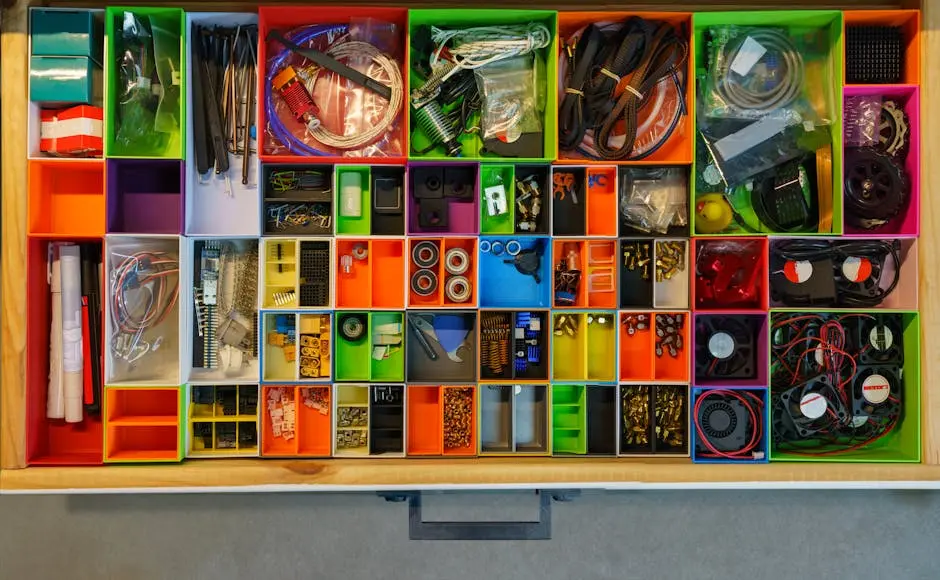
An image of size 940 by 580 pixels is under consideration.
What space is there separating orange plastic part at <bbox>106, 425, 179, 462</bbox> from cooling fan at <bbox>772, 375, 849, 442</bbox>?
7.25 feet

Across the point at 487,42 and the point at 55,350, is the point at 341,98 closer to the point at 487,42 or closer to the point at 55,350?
the point at 487,42

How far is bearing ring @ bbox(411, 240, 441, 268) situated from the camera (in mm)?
2164

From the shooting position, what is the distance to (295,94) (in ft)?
7.02

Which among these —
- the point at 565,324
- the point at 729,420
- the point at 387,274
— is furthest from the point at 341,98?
the point at 729,420

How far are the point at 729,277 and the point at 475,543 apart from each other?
1.43 metres

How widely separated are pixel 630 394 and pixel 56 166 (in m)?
2.28

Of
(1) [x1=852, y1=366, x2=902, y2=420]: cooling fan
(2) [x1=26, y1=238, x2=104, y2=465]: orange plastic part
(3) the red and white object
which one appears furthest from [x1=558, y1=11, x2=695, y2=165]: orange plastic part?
(2) [x1=26, y1=238, x2=104, y2=465]: orange plastic part

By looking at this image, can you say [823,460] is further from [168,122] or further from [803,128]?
[168,122]

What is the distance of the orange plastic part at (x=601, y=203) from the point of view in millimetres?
2125

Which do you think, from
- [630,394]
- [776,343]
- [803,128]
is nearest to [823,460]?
[776,343]

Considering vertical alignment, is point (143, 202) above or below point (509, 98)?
below

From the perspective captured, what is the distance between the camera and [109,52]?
2006 mm

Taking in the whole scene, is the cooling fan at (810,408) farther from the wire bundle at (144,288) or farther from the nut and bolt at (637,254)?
the wire bundle at (144,288)

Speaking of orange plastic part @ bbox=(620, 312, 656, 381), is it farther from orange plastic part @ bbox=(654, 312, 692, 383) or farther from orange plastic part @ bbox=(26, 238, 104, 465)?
orange plastic part @ bbox=(26, 238, 104, 465)
